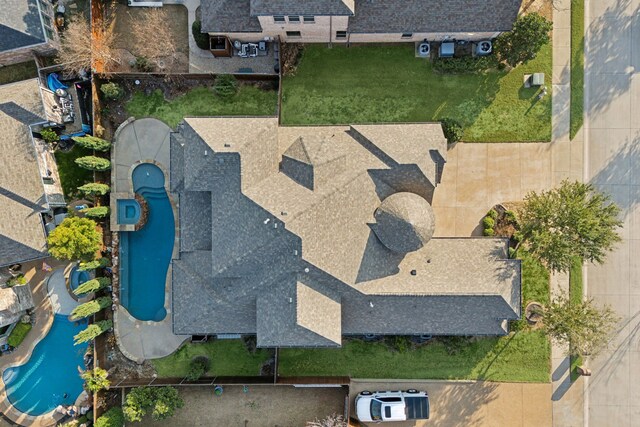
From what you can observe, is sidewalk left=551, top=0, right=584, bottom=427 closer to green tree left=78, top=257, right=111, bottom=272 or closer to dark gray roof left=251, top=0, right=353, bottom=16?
dark gray roof left=251, top=0, right=353, bottom=16

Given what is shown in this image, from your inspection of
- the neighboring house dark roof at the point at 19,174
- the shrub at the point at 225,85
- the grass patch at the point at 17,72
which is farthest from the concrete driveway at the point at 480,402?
the grass patch at the point at 17,72

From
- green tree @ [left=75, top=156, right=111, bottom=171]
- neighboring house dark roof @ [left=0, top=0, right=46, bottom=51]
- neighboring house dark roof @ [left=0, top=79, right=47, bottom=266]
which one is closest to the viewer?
neighboring house dark roof @ [left=0, top=0, right=46, bottom=51]

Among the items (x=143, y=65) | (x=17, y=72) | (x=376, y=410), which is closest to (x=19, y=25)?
(x=17, y=72)

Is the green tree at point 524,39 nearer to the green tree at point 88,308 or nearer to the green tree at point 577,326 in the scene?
the green tree at point 577,326

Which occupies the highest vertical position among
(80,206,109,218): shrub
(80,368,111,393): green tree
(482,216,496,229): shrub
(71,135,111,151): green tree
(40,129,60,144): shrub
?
(40,129,60,144): shrub

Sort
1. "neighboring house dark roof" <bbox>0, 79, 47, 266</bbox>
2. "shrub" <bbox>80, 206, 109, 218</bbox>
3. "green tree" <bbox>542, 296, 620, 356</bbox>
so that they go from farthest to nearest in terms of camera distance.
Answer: "shrub" <bbox>80, 206, 109, 218</bbox>
"neighboring house dark roof" <bbox>0, 79, 47, 266</bbox>
"green tree" <bbox>542, 296, 620, 356</bbox>

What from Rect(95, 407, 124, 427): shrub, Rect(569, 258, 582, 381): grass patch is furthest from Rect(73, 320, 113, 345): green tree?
Rect(569, 258, 582, 381): grass patch
